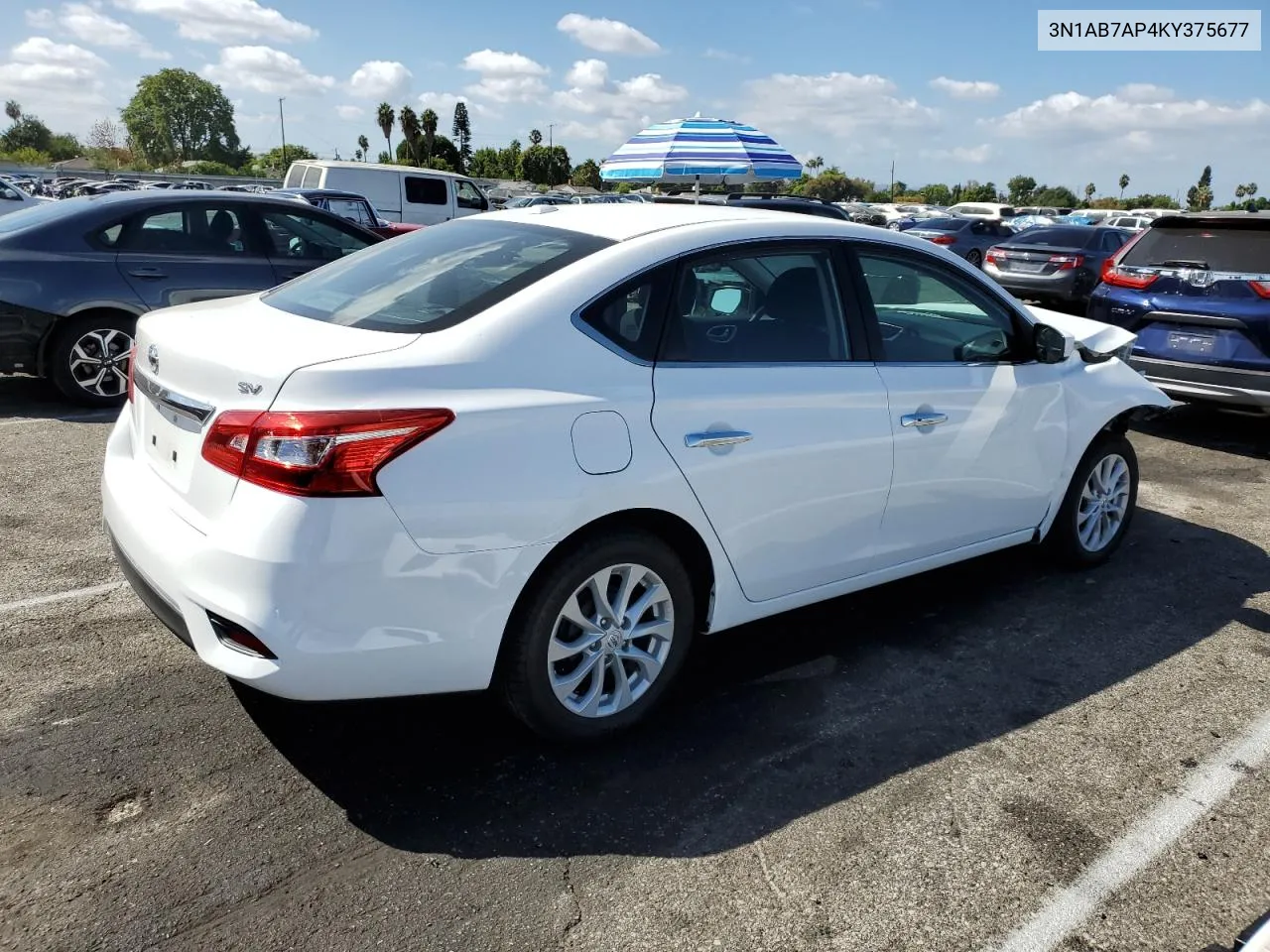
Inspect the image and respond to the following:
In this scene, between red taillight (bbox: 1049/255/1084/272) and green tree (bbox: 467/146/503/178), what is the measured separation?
8152cm

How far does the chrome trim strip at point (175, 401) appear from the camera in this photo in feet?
9.02

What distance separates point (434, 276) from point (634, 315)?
718 mm

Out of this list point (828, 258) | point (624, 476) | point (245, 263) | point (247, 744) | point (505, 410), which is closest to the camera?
point (505, 410)

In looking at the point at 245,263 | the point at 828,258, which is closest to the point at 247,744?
the point at 828,258

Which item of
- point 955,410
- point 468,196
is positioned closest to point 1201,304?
point 955,410

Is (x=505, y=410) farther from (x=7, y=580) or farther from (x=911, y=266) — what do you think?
(x=7, y=580)

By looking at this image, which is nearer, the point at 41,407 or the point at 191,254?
the point at 41,407

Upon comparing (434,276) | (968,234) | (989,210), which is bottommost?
(434,276)

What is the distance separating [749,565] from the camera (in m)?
3.34

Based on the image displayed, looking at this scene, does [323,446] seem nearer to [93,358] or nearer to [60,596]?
[60,596]

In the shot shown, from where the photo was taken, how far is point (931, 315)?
4133 millimetres

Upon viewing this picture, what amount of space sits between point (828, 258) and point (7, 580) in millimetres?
3564

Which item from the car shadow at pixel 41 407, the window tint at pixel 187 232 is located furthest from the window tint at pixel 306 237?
the car shadow at pixel 41 407

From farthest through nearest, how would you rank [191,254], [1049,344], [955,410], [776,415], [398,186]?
[398,186] → [191,254] → [1049,344] → [955,410] → [776,415]
